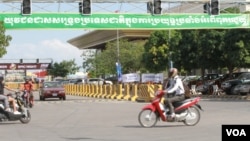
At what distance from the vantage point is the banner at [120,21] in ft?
111

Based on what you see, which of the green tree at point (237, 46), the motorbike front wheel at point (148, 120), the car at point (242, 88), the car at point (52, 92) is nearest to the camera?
the motorbike front wheel at point (148, 120)

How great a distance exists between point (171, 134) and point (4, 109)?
21.4 ft

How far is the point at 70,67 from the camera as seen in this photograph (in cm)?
14175

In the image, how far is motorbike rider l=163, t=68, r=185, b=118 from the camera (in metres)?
16.7

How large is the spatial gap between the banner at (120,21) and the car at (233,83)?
12.7 ft

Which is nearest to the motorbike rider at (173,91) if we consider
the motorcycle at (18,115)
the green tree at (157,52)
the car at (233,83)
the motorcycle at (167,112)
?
the motorcycle at (167,112)

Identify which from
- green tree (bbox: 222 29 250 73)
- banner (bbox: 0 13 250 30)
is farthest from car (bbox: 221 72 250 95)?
banner (bbox: 0 13 250 30)

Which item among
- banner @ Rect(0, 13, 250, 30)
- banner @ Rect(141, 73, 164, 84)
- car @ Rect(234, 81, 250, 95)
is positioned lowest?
car @ Rect(234, 81, 250, 95)

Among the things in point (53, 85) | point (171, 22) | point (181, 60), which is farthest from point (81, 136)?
point (181, 60)

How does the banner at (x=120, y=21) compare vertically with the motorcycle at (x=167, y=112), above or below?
above

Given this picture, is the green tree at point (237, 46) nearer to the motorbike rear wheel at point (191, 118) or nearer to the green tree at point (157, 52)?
the motorbike rear wheel at point (191, 118)

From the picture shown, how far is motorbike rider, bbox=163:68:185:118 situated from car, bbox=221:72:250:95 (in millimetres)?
22583

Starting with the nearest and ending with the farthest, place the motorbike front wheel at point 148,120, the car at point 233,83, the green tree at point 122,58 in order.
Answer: the motorbike front wheel at point 148,120 < the car at point 233,83 < the green tree at point 122,58

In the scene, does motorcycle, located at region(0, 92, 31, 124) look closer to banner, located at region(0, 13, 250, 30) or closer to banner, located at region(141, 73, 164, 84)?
banner, located at region(0, 13, 250, 30)
